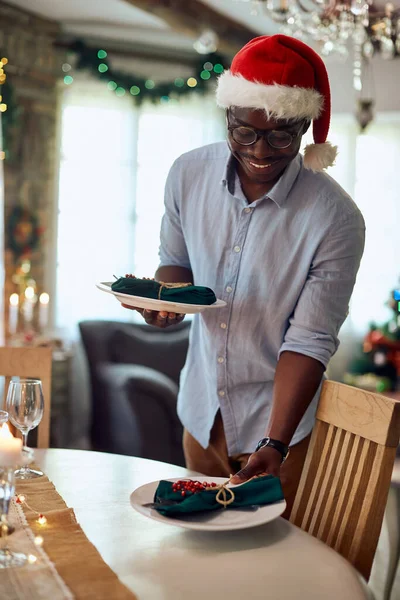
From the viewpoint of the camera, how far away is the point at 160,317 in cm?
184

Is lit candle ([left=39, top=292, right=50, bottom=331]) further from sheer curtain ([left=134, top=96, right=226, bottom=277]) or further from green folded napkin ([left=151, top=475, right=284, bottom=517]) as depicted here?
green folded napkin ([left=151, top=475, right=284, bottom=517])

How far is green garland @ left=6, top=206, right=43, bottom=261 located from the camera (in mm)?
4707

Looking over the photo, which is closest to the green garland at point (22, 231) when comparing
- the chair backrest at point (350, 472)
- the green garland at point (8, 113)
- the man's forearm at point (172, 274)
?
the green garland at point (8, 113)

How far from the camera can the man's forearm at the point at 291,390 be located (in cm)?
176

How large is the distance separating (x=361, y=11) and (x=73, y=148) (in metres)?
2.29

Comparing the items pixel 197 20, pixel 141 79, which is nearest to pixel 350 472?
pixel 197 20

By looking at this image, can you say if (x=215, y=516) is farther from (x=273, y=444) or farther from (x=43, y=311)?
(x=43, y=311)

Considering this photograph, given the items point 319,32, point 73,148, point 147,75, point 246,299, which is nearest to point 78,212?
point 73,148

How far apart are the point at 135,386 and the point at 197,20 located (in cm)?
221


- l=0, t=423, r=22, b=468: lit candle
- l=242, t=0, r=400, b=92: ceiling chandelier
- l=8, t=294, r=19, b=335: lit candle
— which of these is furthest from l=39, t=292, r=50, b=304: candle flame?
l=0, t=423, r=22, b=468: lit candle

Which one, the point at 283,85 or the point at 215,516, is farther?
the point at 283,85

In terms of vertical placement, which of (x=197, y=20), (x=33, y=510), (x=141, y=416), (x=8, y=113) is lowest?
(x=141, y=416)

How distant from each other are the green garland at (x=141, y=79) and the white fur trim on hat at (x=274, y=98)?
3306mm

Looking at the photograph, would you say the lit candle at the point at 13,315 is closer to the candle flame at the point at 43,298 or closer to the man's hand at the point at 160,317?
the candle flame at the point at 43,298
